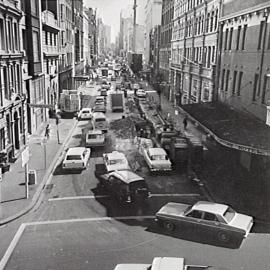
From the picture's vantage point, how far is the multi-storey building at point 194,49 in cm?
3800

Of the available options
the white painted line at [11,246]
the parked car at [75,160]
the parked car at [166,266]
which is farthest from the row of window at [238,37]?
the white painted line at [11,246]

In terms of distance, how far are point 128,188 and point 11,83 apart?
13.8 m

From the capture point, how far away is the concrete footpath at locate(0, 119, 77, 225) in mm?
17797

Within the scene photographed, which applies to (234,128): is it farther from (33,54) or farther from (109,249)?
(33,54)

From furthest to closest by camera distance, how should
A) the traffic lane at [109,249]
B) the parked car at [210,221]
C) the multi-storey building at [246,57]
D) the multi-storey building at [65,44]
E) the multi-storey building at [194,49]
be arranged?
the multi-storey building at [65,44], the multi-storey building at [194,49], the multi-storey building at [246,57], the parked car at [210,221], the traffic lane at [109,249]

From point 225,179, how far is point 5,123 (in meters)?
15.8

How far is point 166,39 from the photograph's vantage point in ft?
248

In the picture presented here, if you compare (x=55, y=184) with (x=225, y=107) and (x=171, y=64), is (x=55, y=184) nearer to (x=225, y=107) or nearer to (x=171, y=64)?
(x=225, y=107)

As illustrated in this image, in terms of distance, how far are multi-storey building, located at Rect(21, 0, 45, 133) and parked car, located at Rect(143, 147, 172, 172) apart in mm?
12301

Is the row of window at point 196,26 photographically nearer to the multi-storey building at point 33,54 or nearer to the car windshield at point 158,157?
the car windshield at point 158,157

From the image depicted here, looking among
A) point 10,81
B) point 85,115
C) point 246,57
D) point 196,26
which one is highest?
point 196,26

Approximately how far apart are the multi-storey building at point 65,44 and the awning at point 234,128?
32.0m

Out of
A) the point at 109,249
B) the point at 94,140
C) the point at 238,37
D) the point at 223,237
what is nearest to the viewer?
the point at 109,249

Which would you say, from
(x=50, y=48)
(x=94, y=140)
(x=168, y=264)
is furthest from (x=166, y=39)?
(x=168, y=264)
